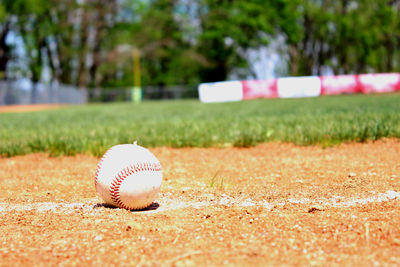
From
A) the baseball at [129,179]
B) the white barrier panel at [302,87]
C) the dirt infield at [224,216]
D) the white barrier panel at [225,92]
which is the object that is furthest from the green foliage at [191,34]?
the baseball at [129,179]

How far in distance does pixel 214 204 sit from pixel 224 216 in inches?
14.4

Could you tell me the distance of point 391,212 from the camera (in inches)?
118

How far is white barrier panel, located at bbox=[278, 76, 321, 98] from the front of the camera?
2870 cm

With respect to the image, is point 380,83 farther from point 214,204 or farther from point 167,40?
point 214,204

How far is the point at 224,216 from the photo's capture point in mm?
3064

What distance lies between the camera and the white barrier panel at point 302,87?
94.2ft

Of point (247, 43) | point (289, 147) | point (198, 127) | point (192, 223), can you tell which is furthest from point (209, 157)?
point (247, 43)

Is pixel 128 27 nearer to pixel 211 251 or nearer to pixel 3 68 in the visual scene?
pixel 3 68

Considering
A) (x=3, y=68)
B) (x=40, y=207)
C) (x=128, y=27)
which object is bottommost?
(x=40, y=207)

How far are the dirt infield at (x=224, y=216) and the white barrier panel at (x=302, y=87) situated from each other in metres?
24.2

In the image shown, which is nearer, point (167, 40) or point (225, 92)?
point (225, 92)

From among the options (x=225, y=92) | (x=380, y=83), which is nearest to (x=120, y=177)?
(x=225, y=92)

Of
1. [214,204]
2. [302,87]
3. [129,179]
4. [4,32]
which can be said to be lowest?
[214,204]

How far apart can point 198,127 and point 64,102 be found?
36.7 meters
